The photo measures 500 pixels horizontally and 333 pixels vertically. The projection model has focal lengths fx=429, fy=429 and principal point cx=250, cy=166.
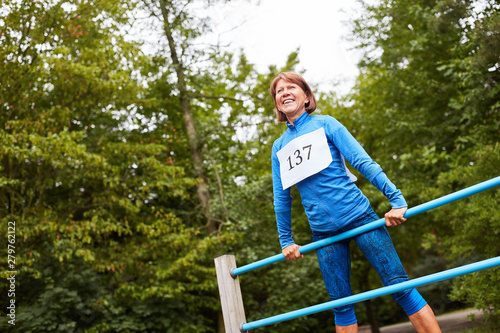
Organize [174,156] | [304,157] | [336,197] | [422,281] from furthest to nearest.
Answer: [174,156] → [304,157] → [336,197] → [422,281]

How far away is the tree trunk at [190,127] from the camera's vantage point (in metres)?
9.44

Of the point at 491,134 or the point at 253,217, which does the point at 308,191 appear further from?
the point at 253,217

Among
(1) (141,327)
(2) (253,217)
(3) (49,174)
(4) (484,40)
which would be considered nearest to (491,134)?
(4) (484,40)

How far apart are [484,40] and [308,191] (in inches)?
188

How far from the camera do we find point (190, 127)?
32.9 ft

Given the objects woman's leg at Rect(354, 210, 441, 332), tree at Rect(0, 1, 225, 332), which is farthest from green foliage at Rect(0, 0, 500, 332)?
woman's leg at Rect(354, 210, 441, 332)

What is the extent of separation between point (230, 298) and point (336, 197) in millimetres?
891

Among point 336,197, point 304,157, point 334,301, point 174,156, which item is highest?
point 174,156

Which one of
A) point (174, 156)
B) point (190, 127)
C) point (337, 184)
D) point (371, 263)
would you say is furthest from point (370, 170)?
point (174, 156)

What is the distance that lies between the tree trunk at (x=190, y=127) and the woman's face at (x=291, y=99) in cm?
715

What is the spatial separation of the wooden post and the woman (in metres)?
0.42

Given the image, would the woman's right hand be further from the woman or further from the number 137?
the number 137

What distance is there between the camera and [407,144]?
921 centimetres

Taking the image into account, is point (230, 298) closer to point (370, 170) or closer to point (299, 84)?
point (370, 170)
